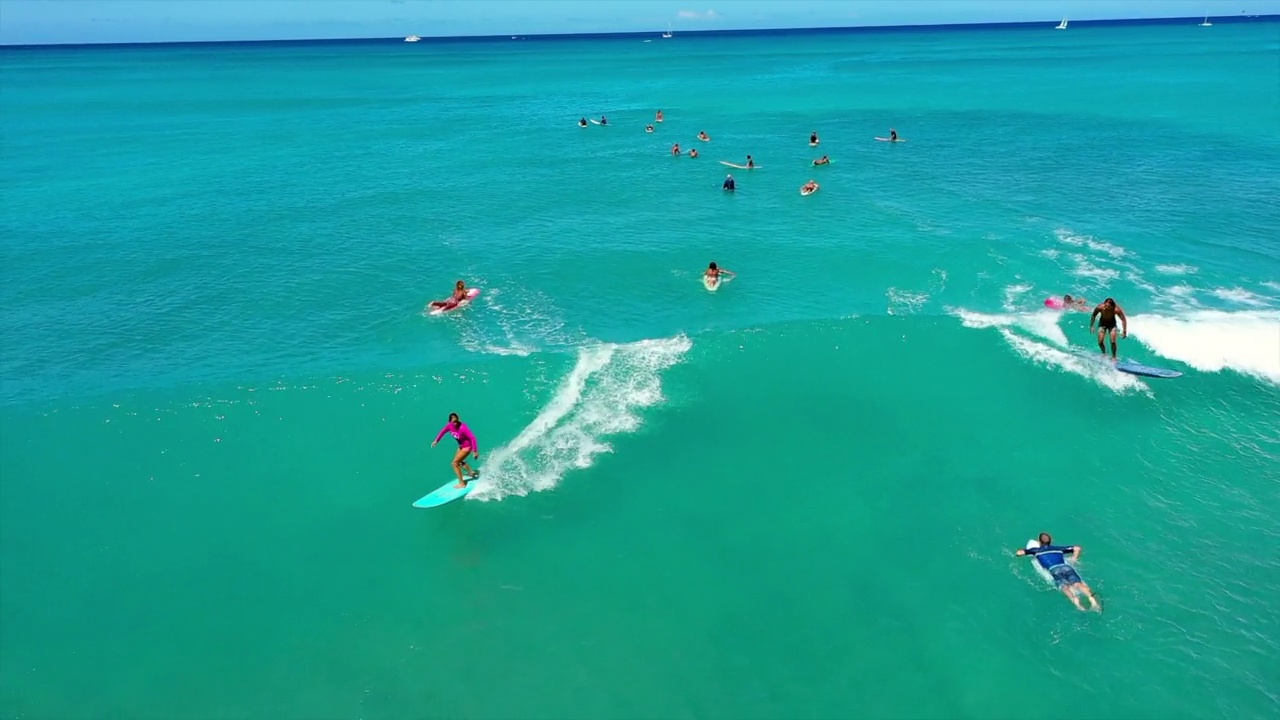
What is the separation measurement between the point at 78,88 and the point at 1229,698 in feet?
559

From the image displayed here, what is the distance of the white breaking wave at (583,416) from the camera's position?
2338 centimetres

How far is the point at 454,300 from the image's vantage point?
115 feet

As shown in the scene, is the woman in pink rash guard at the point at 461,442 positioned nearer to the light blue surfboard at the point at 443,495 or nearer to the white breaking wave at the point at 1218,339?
the light blue surfboard at the point at 443,495

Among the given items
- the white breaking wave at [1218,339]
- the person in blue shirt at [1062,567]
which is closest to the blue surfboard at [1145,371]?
the white breaking wave at [1218,339]

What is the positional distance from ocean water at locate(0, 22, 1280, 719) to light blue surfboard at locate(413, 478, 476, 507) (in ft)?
1.50

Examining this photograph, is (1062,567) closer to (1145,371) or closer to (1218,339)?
(1145,371)

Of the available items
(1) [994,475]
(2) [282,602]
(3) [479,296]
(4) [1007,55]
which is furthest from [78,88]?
(4) [1007,55]

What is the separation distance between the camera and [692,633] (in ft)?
60.1

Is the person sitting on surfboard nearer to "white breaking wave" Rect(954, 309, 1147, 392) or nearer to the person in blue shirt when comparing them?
"white breaking wave" Rect(954, 309, 1147, 392)

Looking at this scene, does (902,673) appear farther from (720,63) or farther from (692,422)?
(720,63)

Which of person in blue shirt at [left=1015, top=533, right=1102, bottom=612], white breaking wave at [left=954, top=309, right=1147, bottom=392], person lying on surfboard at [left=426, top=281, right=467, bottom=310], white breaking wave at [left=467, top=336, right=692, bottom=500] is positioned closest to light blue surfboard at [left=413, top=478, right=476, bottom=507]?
white breaking wave at [left=467, top=336, right=692, bottom=500]

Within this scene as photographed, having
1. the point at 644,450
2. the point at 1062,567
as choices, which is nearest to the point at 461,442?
the point at 644,450

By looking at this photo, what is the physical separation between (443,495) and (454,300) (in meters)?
14.7

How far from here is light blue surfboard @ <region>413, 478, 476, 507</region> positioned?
22.0 m
